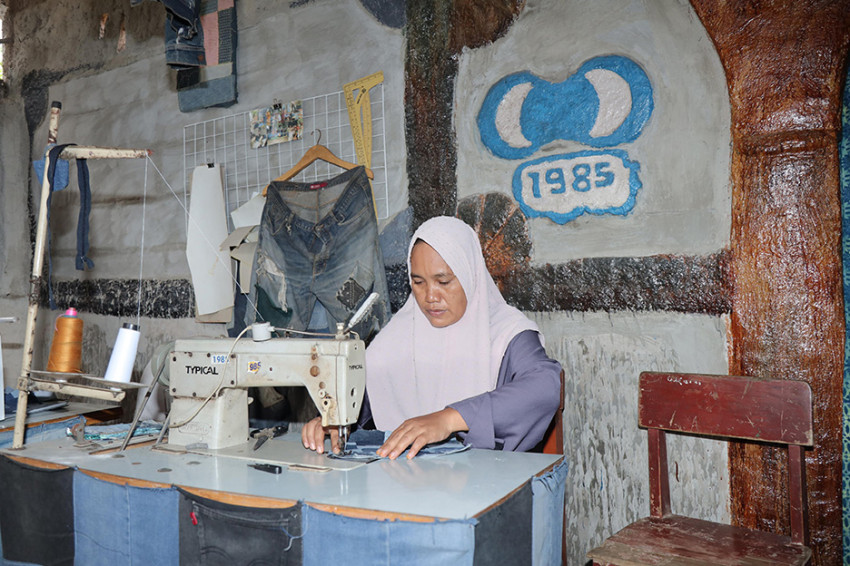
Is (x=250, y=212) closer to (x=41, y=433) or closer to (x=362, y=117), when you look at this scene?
(x=362, y=117)

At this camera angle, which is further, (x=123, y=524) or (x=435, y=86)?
(x=435, y=86)

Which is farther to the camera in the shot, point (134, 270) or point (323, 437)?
point (134, 270)

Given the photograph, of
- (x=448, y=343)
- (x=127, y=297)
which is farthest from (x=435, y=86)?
(x=127, y=297)

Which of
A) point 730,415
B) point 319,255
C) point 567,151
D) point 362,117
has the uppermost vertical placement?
point 362,117

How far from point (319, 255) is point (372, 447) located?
56.5 inches

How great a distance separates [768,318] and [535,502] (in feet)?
3.88

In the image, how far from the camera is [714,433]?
6.30 ft

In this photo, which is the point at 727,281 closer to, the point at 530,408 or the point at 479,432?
the point at 530,408

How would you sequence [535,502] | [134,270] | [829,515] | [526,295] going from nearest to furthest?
[535,502]
[829,515]
[526,295]
[134,270]

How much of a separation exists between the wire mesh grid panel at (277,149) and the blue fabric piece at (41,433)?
1465 millimetres

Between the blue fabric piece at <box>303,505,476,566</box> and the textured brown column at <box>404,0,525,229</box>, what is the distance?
174cm

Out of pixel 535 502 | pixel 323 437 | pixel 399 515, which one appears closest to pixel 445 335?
pixel 323 437

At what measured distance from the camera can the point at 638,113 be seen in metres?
2.32

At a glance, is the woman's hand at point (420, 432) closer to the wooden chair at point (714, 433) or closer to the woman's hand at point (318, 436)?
the woman's hand at point (318, 436)
